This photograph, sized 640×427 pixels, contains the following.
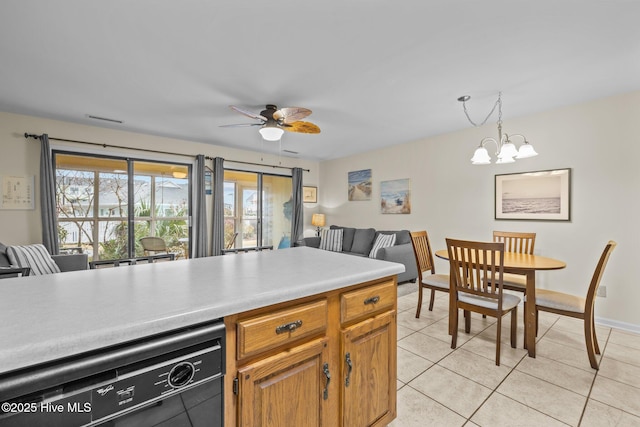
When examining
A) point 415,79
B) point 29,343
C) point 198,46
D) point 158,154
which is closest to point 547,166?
point 415,79

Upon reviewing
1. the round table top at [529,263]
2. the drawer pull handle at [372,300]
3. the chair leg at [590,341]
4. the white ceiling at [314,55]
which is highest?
the white ceiling at [314,55]

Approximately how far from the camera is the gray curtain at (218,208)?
4.95m

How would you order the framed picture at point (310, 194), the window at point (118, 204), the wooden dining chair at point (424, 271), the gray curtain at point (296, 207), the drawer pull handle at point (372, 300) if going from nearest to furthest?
the drawer pull handle at point (372, 300) < the wooden dining chair at point (424, 271) < the window at point (118, 204) < the gray curtain at point (296, 207) < the framed picture at point (310, 194)

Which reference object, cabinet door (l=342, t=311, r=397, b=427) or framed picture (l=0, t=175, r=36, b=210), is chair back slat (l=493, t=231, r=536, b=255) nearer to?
cabinet door (l=342, t=311, r=397, b=427)

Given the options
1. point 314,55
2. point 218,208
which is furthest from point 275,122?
point 218,208

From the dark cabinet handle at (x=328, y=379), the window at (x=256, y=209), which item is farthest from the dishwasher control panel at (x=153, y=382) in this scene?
the window at (x=256, y=209)

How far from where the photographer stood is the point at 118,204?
4234 millimetres

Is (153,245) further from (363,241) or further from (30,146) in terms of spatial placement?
(363,241)

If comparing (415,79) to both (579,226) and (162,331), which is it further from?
(162,331)

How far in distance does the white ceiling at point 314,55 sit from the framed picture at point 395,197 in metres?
1.64

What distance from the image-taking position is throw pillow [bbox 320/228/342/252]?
213 inches

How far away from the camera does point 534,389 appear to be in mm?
1812

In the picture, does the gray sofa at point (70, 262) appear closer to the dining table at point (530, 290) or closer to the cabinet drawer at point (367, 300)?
the cabinet drawer at point (367, 300)

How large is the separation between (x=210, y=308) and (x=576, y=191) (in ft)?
12.9
